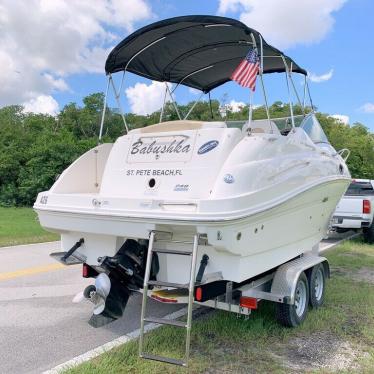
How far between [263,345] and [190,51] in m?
4.16

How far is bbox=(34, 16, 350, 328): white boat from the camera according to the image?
4230mm

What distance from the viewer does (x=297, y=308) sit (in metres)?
5.32

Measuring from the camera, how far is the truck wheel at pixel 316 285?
225 inches

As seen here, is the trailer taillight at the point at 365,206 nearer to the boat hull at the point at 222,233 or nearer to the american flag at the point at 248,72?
the boat hull at the point at 222,233

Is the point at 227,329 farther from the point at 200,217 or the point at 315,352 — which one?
the point at 200,217

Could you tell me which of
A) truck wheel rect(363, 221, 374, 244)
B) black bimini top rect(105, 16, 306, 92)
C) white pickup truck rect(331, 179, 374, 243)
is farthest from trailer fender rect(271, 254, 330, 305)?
truck wheel rect(363, 221, 374, 244)

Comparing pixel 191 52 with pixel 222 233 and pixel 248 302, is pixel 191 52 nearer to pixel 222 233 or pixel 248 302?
pixel 222 233

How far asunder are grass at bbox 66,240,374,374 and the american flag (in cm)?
259

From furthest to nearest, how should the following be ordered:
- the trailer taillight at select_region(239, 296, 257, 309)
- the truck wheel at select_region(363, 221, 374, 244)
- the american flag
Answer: the truck wheel at select_region(363, 221, 374, 244) < the american flag < the trailer taillight at select_region(239, 296, 257, 309)

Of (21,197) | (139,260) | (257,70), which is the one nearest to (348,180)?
(257,70)

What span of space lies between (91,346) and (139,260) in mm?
977

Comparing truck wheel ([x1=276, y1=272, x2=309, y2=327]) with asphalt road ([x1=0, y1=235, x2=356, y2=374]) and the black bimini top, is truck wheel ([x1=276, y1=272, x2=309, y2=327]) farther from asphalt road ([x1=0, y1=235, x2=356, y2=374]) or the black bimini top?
the black bimini top

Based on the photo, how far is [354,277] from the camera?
7859 mm

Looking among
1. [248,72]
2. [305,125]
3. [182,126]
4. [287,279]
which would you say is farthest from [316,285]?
[248,72]
